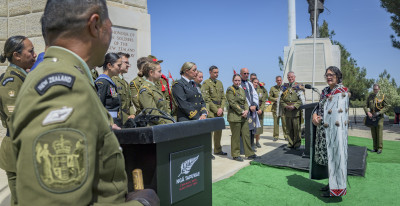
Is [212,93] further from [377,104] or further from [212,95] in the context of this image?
[377,104]

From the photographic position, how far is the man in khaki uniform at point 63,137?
87 centimetres

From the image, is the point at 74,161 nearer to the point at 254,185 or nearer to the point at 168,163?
the point at 168,163

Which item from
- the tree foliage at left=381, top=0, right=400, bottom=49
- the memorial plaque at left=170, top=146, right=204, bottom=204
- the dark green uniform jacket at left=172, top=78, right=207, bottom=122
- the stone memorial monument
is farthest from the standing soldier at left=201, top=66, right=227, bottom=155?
the tree foliage at left=381, top=0, right=400, bottom=49

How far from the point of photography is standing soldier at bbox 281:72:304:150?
8.37 meters

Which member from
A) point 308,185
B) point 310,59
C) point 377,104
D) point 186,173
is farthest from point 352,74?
point 186,173

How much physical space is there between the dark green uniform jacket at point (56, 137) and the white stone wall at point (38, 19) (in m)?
5.82

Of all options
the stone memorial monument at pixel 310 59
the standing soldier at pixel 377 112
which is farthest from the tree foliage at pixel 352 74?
the standing soldier at pixel 377 112

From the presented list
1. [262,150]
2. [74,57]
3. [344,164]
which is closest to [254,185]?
[344,164]

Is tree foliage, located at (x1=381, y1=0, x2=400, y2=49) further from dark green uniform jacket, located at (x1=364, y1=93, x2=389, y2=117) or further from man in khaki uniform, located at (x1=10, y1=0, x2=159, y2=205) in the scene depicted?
man in khaki uniform, located at (x1=10, y1=0, x2=159, y2=205)

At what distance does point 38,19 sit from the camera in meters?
6.34

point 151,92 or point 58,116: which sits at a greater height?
point 151,92

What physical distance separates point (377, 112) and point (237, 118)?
13.4ft

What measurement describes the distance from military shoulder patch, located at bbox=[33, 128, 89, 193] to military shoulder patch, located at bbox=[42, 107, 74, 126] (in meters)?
0.03

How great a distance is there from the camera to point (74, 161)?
0.90 m
